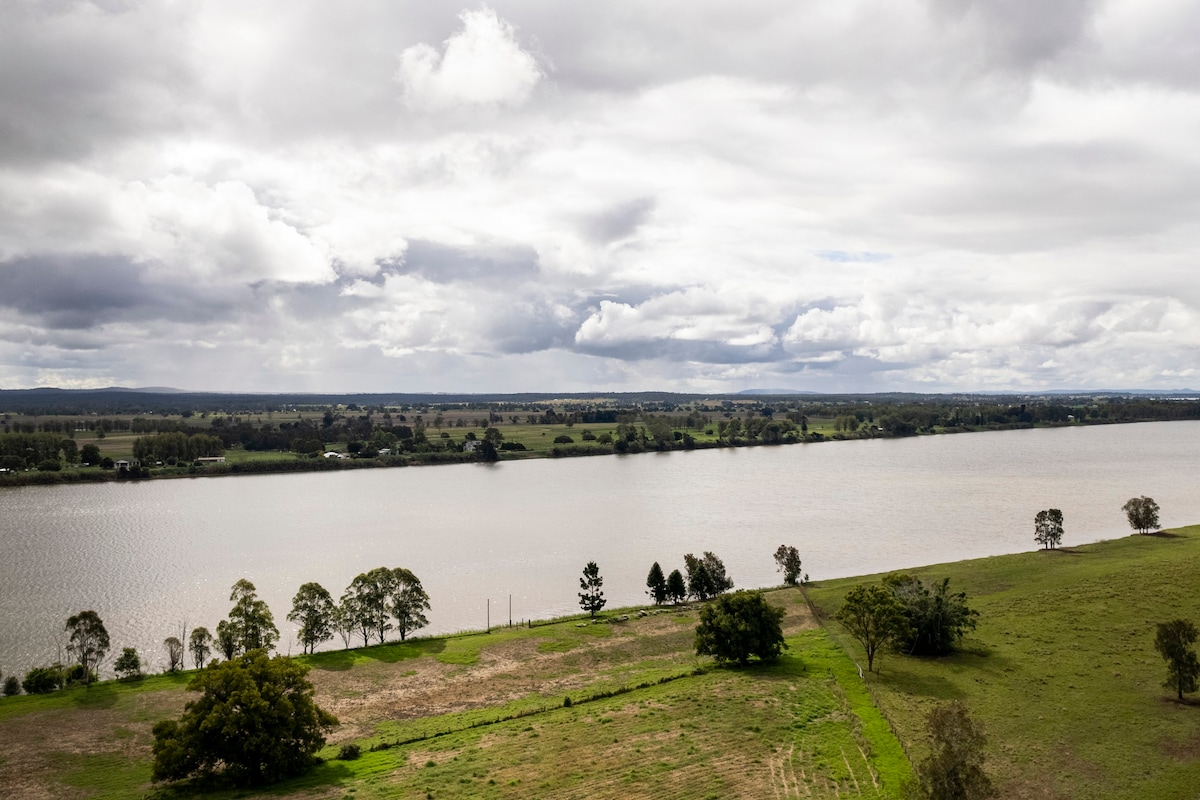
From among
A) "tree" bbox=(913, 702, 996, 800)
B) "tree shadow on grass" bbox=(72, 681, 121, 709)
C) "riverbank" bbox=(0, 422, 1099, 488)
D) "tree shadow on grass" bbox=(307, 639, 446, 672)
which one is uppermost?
"riverbank" bbox=(0, 422, 1099, 488)

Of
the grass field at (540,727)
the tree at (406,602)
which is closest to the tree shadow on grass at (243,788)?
the grass field at (540,727)

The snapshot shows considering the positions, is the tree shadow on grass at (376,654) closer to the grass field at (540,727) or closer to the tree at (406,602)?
the grass field at (540,727)

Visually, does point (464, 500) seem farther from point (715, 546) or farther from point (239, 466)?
point (239, 466)

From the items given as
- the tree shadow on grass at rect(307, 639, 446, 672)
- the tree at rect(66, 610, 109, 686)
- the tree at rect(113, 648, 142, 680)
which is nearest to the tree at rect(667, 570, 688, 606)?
the tree shadow on grass at rect(307, 639, 446, 672)

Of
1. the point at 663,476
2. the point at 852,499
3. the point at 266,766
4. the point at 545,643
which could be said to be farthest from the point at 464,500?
the point at 266,766

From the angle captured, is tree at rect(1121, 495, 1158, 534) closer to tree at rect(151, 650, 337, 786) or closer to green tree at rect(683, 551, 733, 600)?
green tree at rect(683, 551, 733, 600)

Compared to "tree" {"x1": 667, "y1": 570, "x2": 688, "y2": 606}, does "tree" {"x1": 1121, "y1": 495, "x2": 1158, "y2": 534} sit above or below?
above

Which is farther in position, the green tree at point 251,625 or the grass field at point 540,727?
the green tree at point 251,625
